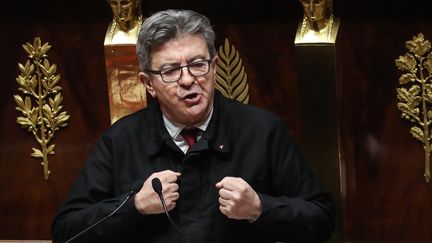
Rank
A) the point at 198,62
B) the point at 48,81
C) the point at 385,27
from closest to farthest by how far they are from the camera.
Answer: the point at 198,62, the point at 385,27, the point at 48,81

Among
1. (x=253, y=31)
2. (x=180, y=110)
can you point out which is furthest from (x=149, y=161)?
(x=253, y=31)

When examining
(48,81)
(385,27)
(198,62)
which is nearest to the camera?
(198,62)

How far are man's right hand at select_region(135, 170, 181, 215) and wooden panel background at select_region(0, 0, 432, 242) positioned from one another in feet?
2.18

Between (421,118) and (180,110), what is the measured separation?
740 millimetres

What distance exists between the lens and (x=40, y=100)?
8.87 ft

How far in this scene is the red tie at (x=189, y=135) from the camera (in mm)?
2090

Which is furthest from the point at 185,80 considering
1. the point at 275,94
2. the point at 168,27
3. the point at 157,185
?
the point at 275,94

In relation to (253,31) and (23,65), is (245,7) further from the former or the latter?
(23,65)

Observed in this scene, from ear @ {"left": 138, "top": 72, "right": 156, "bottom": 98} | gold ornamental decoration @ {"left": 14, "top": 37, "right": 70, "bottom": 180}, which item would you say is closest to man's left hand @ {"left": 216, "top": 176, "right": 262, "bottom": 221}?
ear @ {"left": 138, "top": 72, "right": 156, "bottom": 98}

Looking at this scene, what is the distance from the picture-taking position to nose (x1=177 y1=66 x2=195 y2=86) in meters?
2.02

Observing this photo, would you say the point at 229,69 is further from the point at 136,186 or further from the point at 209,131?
the point at 136,186

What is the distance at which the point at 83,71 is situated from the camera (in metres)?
2.69

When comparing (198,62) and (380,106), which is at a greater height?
(198,62)

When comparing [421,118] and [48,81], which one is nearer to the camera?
[421,118]
